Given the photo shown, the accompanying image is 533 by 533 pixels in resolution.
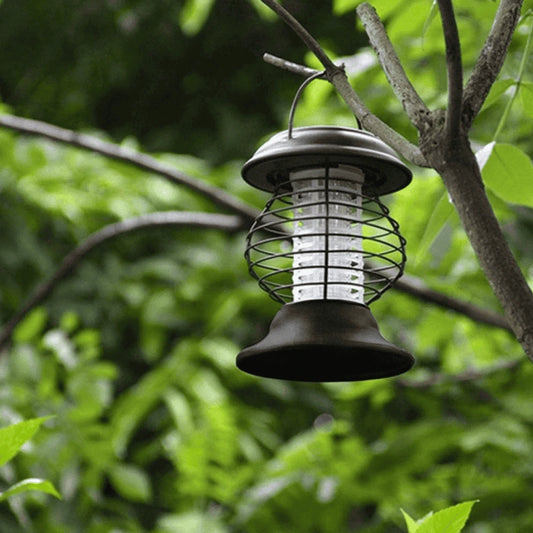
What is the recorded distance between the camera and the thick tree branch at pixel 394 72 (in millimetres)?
831

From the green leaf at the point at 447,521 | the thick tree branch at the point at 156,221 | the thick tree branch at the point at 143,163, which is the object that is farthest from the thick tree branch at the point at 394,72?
the thick tree branch at the point at 143,163

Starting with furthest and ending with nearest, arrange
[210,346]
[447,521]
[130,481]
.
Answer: [210,346] < [130,481] < [447,521]

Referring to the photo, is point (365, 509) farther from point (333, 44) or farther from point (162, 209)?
point (333, 44)

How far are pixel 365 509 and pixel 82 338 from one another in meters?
1.85

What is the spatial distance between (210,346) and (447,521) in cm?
232

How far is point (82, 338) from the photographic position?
7.81 ft

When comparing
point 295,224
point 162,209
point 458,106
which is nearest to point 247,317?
point 162,209

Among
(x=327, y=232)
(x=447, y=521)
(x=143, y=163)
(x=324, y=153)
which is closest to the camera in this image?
(x=447, y=521)

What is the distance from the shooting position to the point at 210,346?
117 inches

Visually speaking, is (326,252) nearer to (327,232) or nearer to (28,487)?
(327,232)

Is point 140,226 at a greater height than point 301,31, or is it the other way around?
point 140,226

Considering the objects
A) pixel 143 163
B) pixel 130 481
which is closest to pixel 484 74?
pixel 143 163

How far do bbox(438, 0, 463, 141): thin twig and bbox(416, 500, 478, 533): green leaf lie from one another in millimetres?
328

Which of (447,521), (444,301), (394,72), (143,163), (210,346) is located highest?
(143,163)
